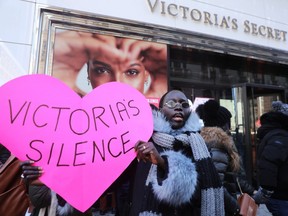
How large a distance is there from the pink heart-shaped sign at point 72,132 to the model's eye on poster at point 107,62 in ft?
10.7

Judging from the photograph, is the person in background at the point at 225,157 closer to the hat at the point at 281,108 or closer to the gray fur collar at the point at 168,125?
the gray fur collar at the point at 168,125

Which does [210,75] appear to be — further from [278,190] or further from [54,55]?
[278,190]

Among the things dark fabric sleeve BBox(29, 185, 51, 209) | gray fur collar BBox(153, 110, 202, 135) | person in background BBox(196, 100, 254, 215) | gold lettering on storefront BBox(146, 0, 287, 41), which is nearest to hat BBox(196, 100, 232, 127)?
person in background BBox(196, 100, 254, 215)

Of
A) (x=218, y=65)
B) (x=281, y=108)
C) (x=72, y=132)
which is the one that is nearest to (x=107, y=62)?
(x=281, y=108)

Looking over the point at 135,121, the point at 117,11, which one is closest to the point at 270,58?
the point at 117,11

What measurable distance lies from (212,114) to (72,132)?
165 centimetres

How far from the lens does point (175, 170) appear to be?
171cm

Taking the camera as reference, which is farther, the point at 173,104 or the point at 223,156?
the point at 223,156

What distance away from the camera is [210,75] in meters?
7.07

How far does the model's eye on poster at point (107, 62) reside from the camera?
4953 mm

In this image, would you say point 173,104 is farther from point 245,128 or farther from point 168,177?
point 245,128

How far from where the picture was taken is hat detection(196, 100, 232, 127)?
2.95 m

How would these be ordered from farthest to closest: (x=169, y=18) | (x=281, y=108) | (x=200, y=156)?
(x=169, y=18)
(x=281, y=108)
(x=200, y=156)

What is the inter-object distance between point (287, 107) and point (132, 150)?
2455mm
